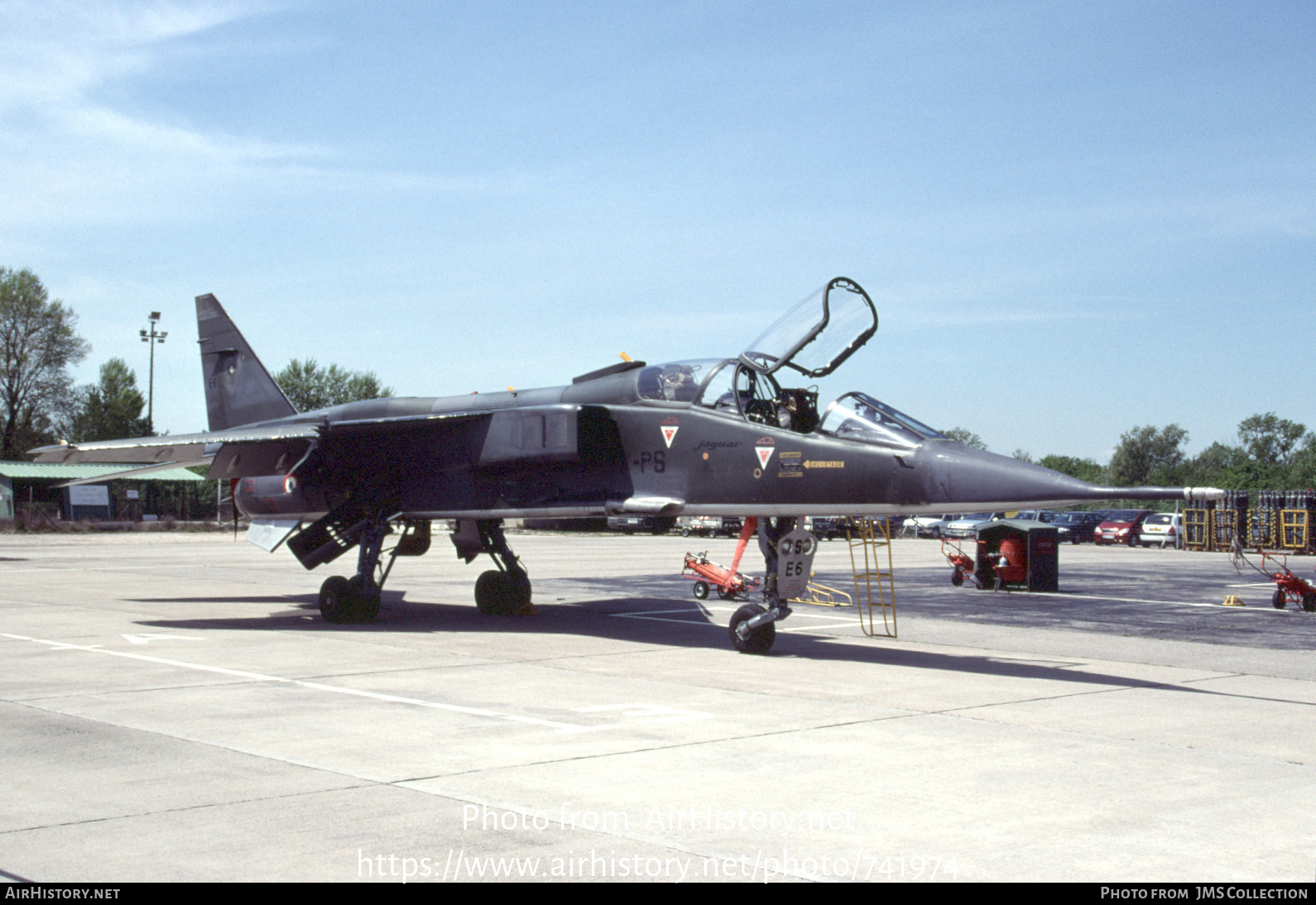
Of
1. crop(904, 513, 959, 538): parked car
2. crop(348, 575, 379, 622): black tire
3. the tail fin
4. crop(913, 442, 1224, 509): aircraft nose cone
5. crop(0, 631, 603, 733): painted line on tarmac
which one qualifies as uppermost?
the tail fin

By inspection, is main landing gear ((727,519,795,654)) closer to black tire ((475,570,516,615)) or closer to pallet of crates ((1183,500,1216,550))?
black tire ((475,570,516,615))

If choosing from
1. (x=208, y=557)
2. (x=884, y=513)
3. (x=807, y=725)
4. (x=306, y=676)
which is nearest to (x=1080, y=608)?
(x=884, y=513)

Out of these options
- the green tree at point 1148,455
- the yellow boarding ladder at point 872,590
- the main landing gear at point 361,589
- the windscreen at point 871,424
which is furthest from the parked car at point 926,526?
the green tree at point 1148,455

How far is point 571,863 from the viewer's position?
488cm

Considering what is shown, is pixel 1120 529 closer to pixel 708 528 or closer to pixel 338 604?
pixel 708 528

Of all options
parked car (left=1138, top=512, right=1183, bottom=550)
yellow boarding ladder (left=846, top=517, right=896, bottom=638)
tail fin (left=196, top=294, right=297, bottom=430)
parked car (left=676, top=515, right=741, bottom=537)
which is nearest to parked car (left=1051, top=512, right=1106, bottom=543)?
parked car (left=1138, top=512, right=1183, bottom=550)

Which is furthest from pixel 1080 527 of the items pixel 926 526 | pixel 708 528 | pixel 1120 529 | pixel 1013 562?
pixel 1013 562

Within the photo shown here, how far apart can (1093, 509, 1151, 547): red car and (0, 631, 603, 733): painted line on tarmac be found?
45.7 meters

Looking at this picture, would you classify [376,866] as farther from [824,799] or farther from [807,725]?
[807,725]

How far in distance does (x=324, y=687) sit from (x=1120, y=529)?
46237 mm

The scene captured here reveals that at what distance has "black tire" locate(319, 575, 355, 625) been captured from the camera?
15242 millimetres

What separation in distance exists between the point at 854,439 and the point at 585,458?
12.3 ft

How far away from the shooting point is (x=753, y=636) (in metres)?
12.4
